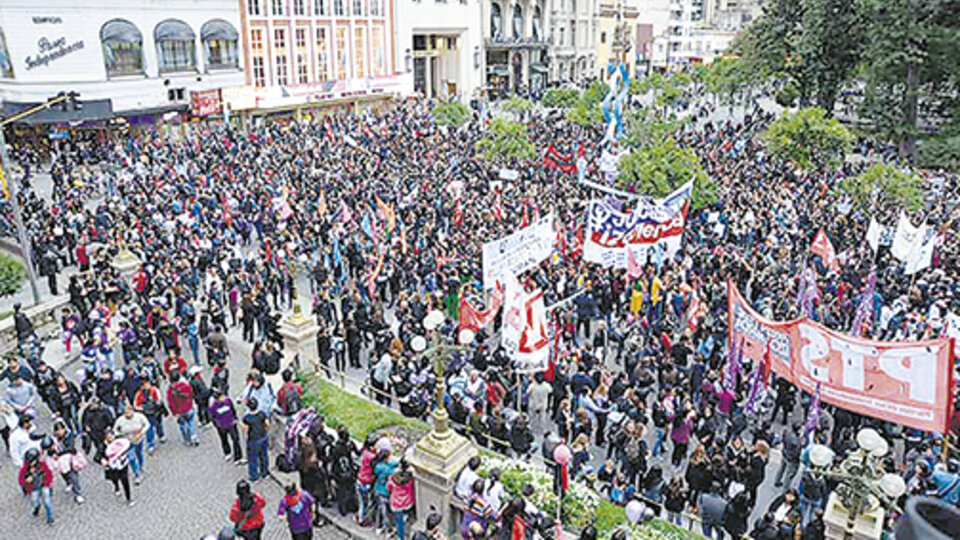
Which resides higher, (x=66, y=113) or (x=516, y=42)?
(x=516, y=42)

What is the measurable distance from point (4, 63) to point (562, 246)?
3475 centimetres

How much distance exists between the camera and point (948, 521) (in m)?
2.45

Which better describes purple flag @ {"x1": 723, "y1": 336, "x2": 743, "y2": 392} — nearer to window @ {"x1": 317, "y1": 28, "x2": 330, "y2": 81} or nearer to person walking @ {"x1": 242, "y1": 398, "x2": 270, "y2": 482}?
person walking @ {"x1": 242, "y1": 398, "x2": 270, "y2": 482}

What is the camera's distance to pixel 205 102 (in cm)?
4603

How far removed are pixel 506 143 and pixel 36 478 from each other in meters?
25.0

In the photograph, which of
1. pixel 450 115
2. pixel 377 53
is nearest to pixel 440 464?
pixel 450 115

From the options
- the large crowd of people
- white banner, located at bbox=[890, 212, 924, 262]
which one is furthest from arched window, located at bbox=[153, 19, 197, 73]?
white banner, located at bbox=[890, 212, 924, 262]

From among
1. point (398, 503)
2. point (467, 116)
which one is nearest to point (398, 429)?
point (398, 503)

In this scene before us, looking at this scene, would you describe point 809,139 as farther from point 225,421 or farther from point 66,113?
point 66,113

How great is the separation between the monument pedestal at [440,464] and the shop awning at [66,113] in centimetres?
3414

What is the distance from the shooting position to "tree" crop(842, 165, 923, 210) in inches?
1003

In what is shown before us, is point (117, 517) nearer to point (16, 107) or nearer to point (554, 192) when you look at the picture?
point (554, 192)

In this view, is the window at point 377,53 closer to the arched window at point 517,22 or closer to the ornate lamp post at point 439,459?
the arched window at point 517,22

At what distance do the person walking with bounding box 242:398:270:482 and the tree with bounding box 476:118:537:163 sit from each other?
2297 centimetres
